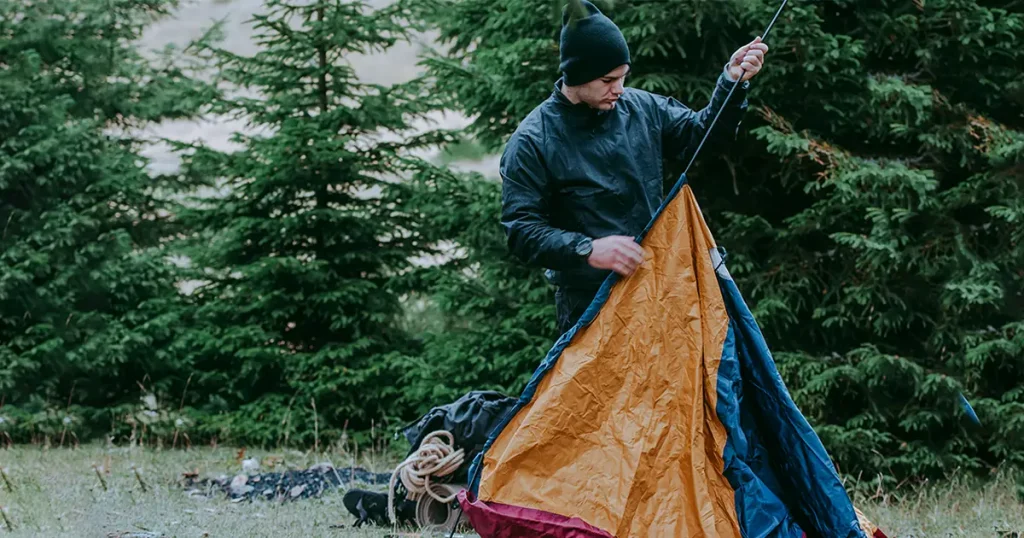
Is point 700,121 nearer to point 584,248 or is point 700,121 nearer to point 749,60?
point 749,60

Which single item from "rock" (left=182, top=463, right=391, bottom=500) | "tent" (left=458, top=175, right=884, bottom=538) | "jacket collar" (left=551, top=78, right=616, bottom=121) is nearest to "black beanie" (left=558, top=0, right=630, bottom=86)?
"jacket collar" (left=551, top=78, right=616, bottom=121)

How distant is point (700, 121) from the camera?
11.7 ft

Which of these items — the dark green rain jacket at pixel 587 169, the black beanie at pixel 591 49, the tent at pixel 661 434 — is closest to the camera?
the tent at pixel 661 434

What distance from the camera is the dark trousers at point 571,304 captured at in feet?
11.9

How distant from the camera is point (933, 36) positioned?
5879mm

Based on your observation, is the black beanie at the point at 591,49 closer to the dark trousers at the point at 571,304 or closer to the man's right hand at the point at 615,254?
the man's right hand at the point at 615,254

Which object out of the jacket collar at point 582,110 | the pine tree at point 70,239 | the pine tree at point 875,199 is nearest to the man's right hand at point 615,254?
the jacket collar at point 582,110

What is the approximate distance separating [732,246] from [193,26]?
19.4ft

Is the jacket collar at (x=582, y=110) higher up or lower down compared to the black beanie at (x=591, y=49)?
lower down

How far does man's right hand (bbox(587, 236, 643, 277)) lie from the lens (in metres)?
3.23

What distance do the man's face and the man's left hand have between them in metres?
0.37

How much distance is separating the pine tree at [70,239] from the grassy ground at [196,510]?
68.0 inches

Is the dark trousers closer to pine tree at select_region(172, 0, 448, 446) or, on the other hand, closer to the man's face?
the man's face

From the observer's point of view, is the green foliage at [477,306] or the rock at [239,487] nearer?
the rock at [239,487]
